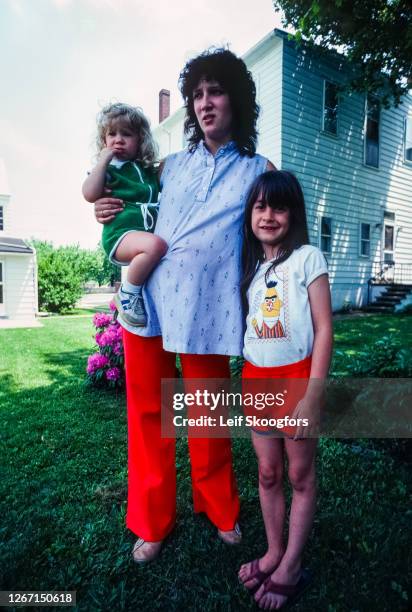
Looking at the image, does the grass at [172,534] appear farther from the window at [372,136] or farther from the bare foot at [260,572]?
the window at [372,136]

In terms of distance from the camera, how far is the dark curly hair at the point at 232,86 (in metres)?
1.76

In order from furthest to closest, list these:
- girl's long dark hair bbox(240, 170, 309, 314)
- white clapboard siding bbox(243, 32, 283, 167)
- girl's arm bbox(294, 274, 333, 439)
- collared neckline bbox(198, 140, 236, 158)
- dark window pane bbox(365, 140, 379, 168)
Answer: dark window pane bbox(365, 140, 379, 168)
white clapboard siding bbox(243, 32, 283, 167)
collared neckline bbox(198, 140, 236, 158)
girl's long dark hair bbox(240, 170, 309, 314)
girl's arm bbox(294, 274, 333, 439)

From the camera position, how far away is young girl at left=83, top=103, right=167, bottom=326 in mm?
1710

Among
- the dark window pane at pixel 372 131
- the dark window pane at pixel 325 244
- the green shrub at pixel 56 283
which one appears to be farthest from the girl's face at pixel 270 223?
the green shrub at pixel 56 283

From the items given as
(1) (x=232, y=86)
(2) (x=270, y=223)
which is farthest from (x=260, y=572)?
(1) (x=232, y=86)

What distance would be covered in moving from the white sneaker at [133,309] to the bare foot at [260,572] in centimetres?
118

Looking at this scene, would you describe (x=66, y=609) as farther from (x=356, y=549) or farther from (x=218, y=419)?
(x=356, y=549)

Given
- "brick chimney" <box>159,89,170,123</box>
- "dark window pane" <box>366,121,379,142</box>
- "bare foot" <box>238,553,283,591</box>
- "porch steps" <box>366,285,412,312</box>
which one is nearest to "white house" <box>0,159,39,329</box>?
"brick chimney" <box>159,89,170,123</box>

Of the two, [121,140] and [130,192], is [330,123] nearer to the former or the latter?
[121,140]

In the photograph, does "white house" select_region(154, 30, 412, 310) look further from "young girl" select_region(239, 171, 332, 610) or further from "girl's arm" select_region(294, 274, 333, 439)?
"girl's arm" select_region(294, 274, 333, 439)

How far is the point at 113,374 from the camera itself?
4609mm

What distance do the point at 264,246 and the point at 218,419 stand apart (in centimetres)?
89

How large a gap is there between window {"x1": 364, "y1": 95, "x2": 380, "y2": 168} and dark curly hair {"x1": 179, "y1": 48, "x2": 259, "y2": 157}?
12.2 metres

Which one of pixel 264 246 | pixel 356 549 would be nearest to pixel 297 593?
pixel 356 549
